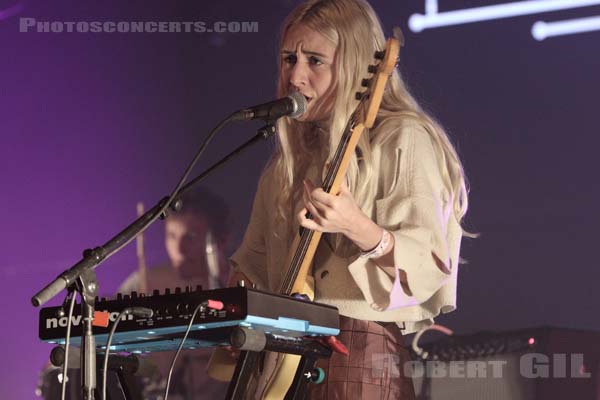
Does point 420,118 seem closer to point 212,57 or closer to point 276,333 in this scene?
point 276,333

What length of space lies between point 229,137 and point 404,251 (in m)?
1.43

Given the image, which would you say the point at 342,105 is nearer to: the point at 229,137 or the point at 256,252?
the point at 256,252

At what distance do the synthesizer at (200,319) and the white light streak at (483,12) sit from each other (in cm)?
152

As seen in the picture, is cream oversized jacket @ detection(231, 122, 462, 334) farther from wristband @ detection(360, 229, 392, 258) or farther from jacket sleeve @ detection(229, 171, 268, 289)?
jacket sleeve @ detection(229, 171, 268, 289)

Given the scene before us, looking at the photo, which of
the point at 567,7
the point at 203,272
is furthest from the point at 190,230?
the point at 567,7

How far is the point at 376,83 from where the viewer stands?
242cm

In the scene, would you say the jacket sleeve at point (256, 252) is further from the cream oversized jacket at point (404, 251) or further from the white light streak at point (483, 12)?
the white light streak at point (483, 12)

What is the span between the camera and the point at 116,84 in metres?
3.78

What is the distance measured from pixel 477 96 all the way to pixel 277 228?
0.88 metres

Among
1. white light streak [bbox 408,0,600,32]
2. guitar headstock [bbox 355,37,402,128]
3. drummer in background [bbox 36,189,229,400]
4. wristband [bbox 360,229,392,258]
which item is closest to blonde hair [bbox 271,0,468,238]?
guitar headstock [bbox 355,37,402,128]

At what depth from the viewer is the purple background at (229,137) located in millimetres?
2957

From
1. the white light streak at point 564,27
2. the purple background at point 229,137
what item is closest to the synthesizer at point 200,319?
the purple background at point 229,137

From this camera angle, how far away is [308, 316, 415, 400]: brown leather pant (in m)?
2.31

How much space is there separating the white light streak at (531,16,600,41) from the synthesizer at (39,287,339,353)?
4.85 feet
